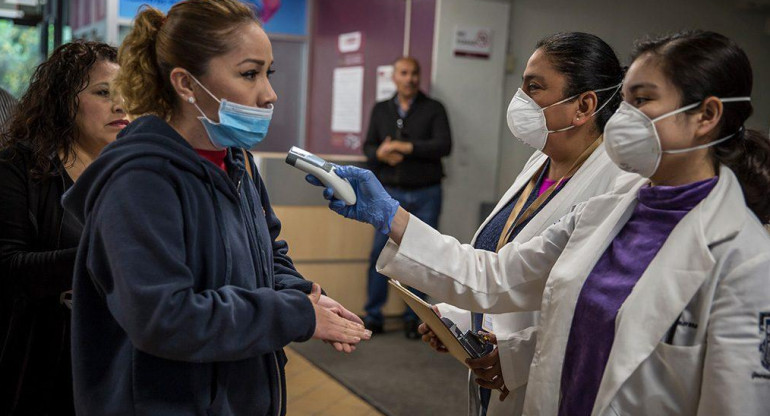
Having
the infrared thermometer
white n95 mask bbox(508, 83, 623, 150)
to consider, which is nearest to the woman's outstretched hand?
the infrared thermometer

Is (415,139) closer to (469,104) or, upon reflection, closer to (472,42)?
(469,104)

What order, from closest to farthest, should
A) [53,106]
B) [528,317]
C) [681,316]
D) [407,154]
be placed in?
[681,316]
[528,317]
[53,106]
[407,154]

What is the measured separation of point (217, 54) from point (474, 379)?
1135mm

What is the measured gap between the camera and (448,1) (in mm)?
5148

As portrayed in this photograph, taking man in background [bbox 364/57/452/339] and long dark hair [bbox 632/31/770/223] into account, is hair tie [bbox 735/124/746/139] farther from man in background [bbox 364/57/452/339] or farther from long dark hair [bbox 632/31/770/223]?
man in background [bbox 364/57/452/339]

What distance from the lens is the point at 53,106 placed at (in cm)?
199

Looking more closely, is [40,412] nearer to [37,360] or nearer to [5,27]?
[37,360]

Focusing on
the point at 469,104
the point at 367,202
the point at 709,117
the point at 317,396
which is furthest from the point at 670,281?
the point at 469,104

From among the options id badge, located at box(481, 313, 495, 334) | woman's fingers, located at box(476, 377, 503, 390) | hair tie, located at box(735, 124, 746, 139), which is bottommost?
woman's fingers, located at box(476, 377, 503, 390)

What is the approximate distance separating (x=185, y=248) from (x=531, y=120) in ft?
3.67

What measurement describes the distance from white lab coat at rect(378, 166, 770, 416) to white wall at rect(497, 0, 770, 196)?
383cm

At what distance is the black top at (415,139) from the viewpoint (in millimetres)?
4809

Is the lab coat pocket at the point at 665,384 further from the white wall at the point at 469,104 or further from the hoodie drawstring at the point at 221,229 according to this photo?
the white wall at the point at 469,104

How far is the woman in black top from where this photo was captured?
178cm
